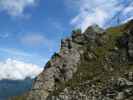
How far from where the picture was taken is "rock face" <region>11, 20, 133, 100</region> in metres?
84.6

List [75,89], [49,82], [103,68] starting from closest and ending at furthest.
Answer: [75,89] → [103,68] → [49,82]

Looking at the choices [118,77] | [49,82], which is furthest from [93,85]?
[49,82]

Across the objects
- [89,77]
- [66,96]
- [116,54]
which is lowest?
[66,96]

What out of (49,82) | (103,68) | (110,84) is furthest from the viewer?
(49,82)

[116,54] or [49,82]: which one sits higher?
[116,54]

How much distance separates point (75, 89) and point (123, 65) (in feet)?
56.2

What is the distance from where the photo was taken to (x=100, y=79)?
295ft

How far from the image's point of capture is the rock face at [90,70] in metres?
84.6

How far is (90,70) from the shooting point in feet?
329

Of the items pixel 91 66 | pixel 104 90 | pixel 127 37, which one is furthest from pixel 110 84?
pixel 127 37

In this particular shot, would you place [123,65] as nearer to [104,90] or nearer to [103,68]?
[103,68]

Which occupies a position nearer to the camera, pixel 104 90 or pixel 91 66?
pixel 104 90

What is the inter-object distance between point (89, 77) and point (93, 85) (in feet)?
24.1

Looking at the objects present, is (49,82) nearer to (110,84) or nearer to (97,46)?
(97,46)
